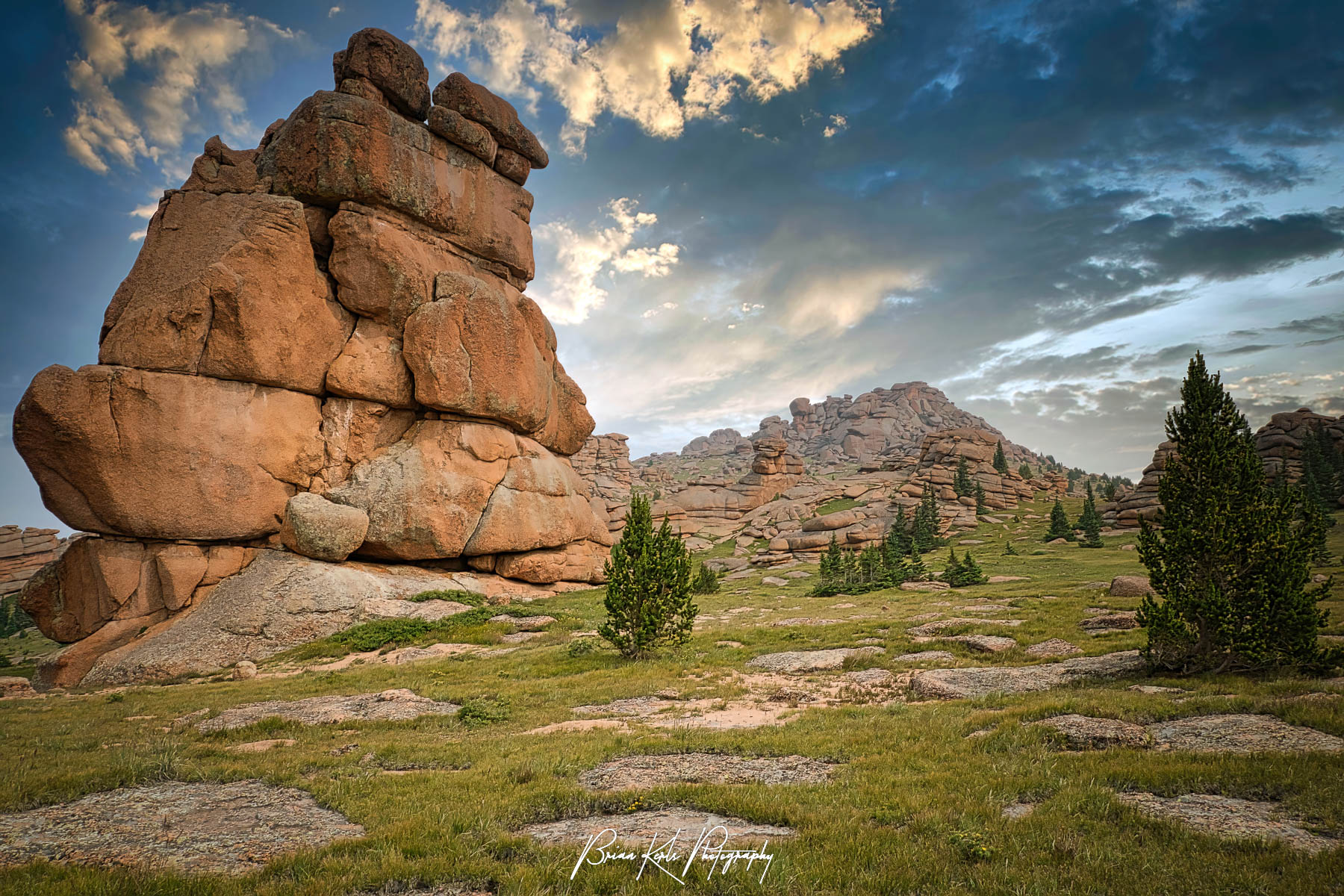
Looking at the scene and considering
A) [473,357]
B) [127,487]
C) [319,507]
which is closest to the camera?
[127,487]

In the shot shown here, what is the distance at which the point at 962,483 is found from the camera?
298ft

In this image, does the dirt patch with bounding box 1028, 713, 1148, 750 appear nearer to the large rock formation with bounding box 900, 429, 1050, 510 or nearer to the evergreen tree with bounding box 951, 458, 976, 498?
the large rock formation with bounding box 900, 429, 1050, 510

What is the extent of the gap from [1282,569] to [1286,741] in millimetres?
6291

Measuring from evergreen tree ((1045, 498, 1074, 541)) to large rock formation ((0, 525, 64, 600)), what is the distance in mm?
132025

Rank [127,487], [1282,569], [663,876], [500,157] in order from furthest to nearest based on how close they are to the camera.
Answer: [500,157], [127,487], [1282,569], [663,876]

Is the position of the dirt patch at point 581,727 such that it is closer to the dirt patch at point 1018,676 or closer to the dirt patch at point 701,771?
the dirt patch at point 701,771

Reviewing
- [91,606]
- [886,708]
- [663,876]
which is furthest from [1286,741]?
[91,606]

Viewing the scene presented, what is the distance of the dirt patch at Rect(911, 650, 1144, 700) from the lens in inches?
550

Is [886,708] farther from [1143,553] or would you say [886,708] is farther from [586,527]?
[586,527]

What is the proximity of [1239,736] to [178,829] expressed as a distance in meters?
15.1

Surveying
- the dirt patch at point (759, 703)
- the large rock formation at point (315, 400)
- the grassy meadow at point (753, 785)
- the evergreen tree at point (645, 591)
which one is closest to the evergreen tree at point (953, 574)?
the grassy meadow at point (753, 785)

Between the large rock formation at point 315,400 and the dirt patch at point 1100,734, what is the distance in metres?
29.5

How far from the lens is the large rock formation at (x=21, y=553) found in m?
80.3

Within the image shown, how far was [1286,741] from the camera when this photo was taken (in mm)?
8406
